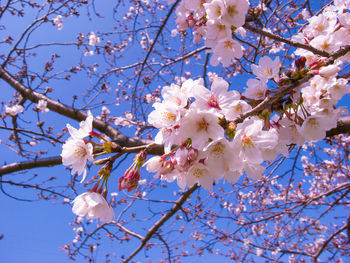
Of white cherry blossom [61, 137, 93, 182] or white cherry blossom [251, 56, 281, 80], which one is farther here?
white cherry blossom [251, 56, 281, 80]

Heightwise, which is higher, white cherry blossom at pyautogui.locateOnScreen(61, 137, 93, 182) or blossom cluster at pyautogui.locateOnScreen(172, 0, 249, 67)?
blossom cluster at pyautogui.locateOnScreen(172, 0, 249, 67)

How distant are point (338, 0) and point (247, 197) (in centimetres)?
412

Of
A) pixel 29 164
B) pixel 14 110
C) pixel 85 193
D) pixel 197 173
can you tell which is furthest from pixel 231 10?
pixel 14 110

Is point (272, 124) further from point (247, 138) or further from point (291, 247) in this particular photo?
point (291, 247)

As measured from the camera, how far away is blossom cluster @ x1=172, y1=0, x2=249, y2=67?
950mm

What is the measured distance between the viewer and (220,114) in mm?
744

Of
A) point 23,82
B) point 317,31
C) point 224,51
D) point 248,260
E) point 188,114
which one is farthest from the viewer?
point 248,260

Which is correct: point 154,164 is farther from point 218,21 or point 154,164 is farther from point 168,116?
point 218,21

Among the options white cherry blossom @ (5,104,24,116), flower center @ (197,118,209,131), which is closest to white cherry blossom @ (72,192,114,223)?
flower center @ (197,118,209,131)

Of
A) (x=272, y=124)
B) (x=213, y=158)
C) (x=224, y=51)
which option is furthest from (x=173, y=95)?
(x=224, y=51)

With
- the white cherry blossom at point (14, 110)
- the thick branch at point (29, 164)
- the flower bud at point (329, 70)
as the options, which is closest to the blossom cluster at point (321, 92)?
the flower bud at point (329, 70)

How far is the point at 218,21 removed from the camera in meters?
0.99

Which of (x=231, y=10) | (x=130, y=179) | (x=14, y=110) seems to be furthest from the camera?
(x=14, y=110)

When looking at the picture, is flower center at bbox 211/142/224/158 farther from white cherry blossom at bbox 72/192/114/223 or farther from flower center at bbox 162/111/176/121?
white cherry blossom at bbox 72/192/114/223
